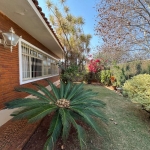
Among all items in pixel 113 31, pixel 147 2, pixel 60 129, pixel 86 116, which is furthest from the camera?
pixel 113 31

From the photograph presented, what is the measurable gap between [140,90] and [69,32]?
11811 mm

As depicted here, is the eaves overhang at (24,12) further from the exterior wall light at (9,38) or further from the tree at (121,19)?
the tree at (121,19)

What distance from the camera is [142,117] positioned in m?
5.43

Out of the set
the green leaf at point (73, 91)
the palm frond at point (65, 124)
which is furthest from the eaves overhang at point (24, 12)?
the palm frond at point (65, 124)

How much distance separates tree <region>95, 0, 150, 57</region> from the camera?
6.90m

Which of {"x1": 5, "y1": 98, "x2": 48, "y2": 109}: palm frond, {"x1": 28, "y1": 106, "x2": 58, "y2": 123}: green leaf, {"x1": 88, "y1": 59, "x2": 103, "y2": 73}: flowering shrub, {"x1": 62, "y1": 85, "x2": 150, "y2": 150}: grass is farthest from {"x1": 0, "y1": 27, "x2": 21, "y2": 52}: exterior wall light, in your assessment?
{"x1": 88, "y1": 59, "x2": 103, "y2": 73}: flowering shrub

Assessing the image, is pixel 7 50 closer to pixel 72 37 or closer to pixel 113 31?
pixel 113 31

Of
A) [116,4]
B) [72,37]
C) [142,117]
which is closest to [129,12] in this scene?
[116,4]

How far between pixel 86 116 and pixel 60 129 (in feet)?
2.26

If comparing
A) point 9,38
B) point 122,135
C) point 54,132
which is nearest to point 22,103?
point 54,132

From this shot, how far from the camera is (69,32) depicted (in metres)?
15.1

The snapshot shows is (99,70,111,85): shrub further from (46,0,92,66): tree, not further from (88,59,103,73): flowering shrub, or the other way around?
(46,0,92,66): tree

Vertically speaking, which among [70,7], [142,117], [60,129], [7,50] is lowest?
[142,117]

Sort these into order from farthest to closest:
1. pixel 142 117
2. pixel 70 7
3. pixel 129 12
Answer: pixel 70 7, pixel 129 12, pixel 142 117
